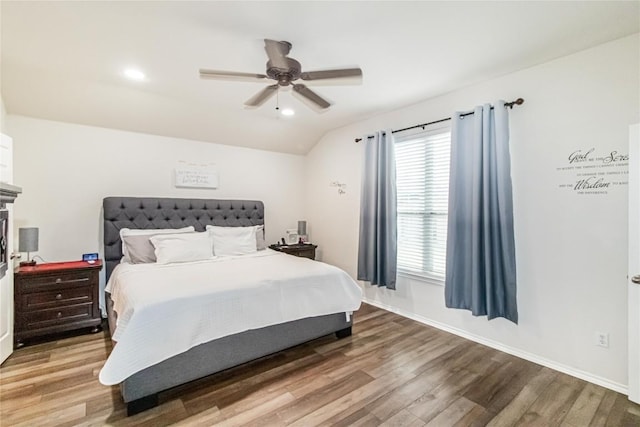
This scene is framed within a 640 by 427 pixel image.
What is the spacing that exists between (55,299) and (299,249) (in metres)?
3.00

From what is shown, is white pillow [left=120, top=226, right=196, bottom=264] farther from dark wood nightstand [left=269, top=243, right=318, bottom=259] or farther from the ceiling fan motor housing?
the ceiling fan motor housing

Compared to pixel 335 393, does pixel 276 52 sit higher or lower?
higher

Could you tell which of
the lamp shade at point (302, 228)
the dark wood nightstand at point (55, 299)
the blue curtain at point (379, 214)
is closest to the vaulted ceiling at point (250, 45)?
the blue curtain at point (379, 214)

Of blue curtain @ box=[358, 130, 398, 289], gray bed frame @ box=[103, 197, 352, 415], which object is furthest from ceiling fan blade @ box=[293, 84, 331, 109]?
gray bed frame @ box=[103, 197, 352, 415]

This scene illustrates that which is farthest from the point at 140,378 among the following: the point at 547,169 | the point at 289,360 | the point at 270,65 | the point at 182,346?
the point at 547,169

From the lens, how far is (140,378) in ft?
6.50

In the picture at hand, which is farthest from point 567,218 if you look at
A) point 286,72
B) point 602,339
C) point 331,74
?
point 286,72

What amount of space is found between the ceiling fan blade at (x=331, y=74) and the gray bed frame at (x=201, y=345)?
213 cm

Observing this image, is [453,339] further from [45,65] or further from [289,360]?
[45,65]

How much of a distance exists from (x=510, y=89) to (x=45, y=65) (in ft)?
14.2

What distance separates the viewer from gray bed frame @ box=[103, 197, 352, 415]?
6.67 ft

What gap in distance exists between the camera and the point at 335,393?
222 cm

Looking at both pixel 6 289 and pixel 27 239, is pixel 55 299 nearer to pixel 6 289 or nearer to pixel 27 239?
pixel 6 289

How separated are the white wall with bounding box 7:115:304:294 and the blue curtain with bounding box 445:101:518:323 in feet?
11.0
